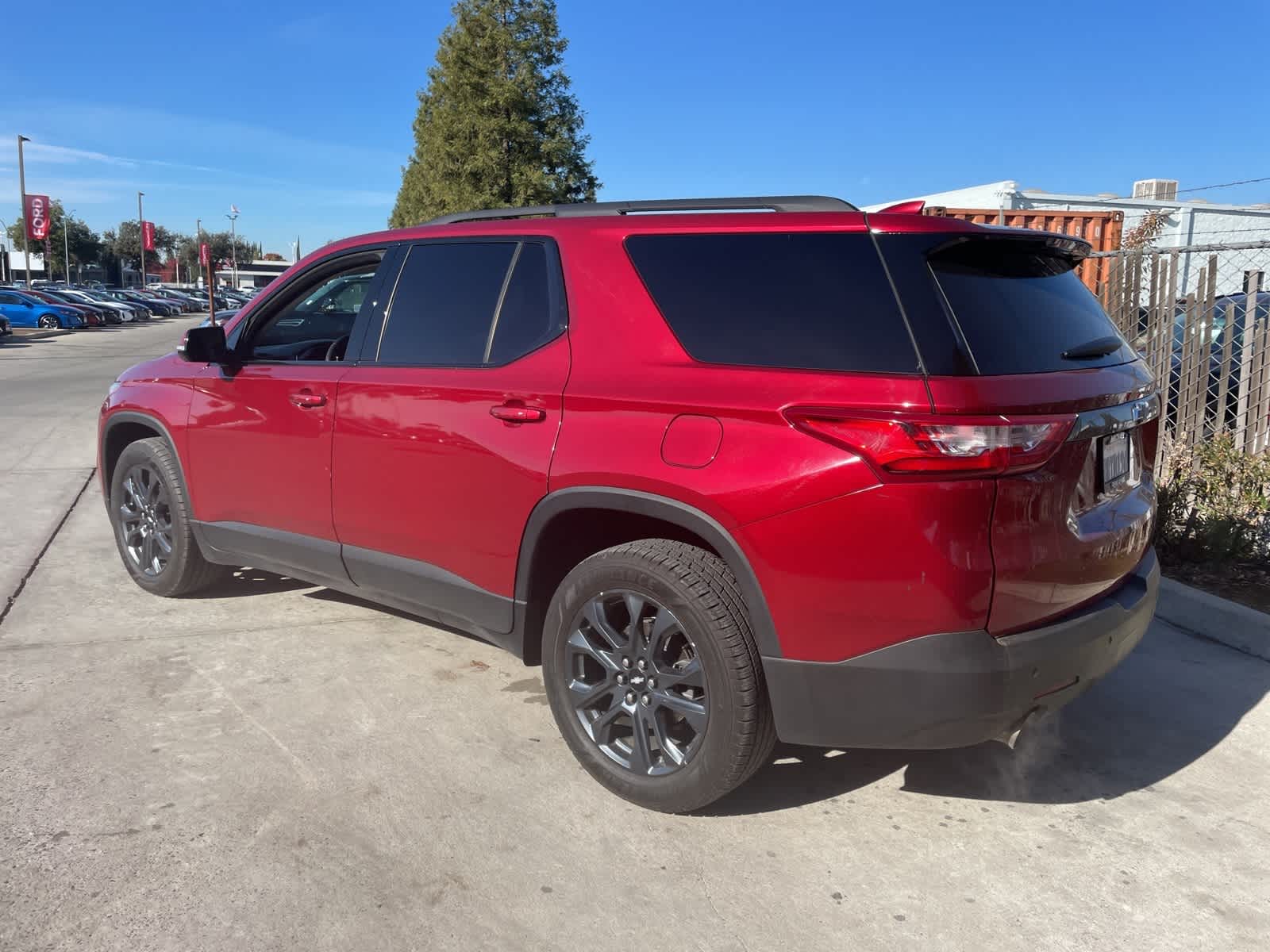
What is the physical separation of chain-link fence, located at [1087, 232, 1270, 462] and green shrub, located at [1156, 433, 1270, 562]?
0.48 metres

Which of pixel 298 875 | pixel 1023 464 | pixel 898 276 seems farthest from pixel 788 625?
pixel 298 875

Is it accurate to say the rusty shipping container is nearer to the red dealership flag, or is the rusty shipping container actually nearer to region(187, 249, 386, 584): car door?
region(187, 249, 386, 584): car door

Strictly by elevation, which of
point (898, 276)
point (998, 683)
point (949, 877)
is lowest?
point (949, 877)

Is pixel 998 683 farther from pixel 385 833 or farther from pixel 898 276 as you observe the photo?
pixel 385 833

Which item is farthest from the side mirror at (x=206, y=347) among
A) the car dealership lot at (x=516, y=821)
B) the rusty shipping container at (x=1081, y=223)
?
the rusty shipping container at (x=1081, y=223)

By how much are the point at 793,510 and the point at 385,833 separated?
1.55m

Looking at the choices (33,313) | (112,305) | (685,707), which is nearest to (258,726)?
(685,707)

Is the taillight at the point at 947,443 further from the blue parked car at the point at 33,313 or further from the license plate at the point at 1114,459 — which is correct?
the blue parked car at the point at 33,313

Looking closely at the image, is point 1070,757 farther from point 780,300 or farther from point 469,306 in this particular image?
point 469,306

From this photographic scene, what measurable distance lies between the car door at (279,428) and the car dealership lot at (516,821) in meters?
0.23

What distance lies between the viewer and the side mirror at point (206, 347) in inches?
176

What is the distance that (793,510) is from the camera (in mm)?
2627

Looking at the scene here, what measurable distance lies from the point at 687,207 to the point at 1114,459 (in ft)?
5.02

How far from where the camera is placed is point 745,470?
2.71 m
